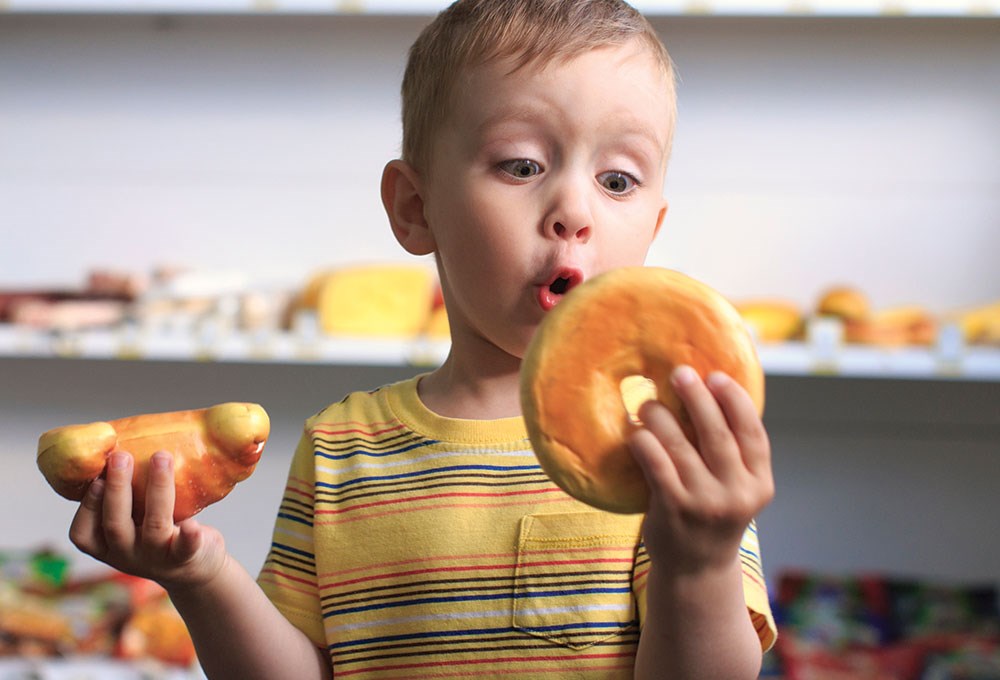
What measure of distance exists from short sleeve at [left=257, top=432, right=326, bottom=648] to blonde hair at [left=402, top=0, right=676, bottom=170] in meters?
0.29

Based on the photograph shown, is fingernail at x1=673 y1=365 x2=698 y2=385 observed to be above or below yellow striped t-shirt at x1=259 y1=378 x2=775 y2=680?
above

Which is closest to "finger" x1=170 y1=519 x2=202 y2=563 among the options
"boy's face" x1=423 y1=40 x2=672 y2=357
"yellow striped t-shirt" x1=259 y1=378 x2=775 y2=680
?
"yellow striped t-shirt" x1=259 y1=378 x2=775 y2=680

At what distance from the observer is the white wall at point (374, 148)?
2.15 metres

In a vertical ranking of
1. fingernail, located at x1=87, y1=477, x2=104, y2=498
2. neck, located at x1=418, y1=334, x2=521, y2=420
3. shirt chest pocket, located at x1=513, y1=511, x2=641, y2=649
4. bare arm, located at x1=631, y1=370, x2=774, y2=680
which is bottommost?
shirt chest pocket, located at x1=513, y1=511, x2=641, y2=649

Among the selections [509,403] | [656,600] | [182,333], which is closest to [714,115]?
[182,333]

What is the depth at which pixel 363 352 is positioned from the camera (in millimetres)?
1847

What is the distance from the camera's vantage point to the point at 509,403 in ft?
2.77

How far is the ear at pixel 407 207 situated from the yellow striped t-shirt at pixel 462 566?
14 centimetres

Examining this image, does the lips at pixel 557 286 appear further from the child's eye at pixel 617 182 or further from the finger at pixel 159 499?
the finger at pixel 159 499

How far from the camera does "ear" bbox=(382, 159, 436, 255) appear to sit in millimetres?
892

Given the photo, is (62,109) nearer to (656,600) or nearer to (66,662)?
(66,662)

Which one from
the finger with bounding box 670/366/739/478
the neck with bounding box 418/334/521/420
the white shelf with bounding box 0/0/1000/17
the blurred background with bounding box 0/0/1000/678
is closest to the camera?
the finger with bounding box 670/366/739/478

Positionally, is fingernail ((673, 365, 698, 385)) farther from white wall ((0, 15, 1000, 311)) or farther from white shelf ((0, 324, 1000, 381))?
white wall ((0, 15, 1000, 311))

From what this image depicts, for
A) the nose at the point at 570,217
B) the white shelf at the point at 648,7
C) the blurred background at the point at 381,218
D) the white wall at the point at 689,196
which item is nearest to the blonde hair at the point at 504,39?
the nose at the point at 570,217
